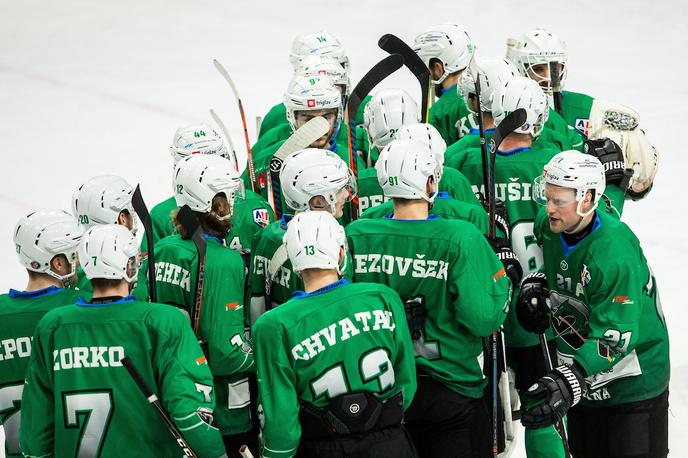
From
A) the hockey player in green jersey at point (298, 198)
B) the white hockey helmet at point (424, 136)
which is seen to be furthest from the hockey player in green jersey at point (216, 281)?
the white hockey helmet at point (424, 136)

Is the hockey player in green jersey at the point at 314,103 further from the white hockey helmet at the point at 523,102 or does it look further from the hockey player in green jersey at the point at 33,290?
the hockey player in green jersey at the point at 33,290

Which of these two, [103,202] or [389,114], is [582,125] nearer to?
[389,114]

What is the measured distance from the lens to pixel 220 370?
385 cm

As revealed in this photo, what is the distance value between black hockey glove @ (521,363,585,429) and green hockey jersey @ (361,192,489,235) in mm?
593

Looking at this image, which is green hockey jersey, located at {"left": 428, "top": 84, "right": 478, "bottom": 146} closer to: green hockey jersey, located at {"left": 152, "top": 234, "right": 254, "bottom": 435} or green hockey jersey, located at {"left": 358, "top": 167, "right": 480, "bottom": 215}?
green hockey jersey, located at {"left": 358, "top": 167, "right": 480, "bottom": 215}

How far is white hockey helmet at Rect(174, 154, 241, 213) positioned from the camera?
12.9ft

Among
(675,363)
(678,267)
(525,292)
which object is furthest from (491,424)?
(678,267)

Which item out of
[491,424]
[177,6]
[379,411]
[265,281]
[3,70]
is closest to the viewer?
[379,411]

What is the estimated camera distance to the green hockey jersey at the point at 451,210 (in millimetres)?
4102

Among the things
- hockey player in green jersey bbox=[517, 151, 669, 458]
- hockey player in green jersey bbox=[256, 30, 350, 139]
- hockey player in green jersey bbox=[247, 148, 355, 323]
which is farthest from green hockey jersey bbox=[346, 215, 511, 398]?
hockey player in green jersey bbox=[256, 30, 350, 139]

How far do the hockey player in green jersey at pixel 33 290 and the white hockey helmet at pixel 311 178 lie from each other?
2.34 feet

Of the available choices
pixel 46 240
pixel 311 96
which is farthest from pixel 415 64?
pixel 46 240

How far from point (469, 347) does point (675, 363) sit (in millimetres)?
2258

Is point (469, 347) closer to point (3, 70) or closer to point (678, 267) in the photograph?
point (678, 267)
